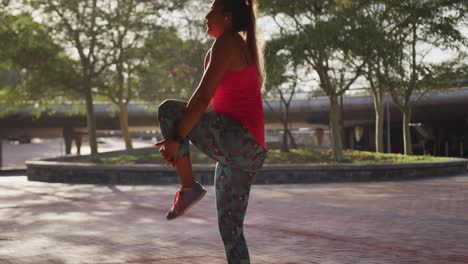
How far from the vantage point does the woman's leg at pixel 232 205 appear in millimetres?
3977

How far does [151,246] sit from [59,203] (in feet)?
21.8

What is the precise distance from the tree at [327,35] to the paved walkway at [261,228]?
7158 millimetres

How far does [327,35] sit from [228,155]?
1809 centimetres

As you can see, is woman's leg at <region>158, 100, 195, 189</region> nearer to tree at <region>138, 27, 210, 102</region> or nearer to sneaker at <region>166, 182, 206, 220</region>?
sneaker at <region>166, 182, 206, 220</region>

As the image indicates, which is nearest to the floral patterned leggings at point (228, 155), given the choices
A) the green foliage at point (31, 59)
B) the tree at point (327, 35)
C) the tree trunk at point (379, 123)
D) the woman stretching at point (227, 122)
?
the woman stretching at point (227, 122)

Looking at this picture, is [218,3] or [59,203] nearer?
[218,3]

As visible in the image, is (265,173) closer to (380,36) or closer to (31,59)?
(380,36)

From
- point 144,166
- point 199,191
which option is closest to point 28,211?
point 144,166

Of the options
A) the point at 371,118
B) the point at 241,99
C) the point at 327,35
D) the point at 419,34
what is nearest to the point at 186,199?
the point at 241,99

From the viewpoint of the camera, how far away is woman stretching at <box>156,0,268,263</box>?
11.9 ft

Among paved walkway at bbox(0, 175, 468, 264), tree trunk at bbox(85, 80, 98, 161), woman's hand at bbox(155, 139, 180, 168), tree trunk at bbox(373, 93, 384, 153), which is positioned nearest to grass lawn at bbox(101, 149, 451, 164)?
tree trunk at bbox(85, 80, 98, 161)

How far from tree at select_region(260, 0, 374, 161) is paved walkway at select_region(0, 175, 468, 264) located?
23.5 feet

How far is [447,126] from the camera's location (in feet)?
217

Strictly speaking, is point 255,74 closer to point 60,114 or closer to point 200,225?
point 200,225
